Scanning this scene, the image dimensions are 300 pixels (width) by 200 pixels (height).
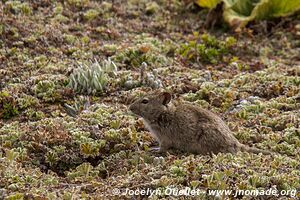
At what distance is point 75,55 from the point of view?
13.0m

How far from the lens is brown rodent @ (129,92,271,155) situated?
856 centimetres

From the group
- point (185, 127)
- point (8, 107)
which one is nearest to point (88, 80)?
point (8, 107)

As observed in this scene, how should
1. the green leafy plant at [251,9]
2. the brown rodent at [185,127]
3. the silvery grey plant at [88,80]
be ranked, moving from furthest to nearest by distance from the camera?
the green leafy plant at [251,9]
the silvery grey plant at [88,80]
the brown rodent at [185,127]

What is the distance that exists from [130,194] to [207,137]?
1635mm

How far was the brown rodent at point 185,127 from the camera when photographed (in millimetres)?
8562

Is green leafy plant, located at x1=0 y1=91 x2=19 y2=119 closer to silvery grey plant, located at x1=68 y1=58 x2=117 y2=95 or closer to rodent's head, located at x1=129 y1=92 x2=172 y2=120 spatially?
silvery grey plant, located at x1=68 y1=58 x2=117 y2=95

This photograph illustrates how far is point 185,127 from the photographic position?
8781 mm

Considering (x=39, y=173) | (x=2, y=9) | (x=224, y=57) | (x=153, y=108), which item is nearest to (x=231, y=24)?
(x=224, y=57)

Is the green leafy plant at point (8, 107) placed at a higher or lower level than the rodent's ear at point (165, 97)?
lower

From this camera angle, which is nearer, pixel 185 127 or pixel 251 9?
pixel 185 127

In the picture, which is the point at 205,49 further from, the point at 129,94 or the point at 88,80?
the point at 88,80

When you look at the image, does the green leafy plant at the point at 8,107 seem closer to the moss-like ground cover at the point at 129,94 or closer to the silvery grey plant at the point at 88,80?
the moss-like ground cover at the point at 129,94

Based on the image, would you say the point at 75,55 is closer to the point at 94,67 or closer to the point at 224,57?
the point at 94,67

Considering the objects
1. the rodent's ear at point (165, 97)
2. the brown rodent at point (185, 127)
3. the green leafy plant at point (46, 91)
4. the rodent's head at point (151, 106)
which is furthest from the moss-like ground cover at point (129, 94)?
the rodent's ear at point (165, 97)
